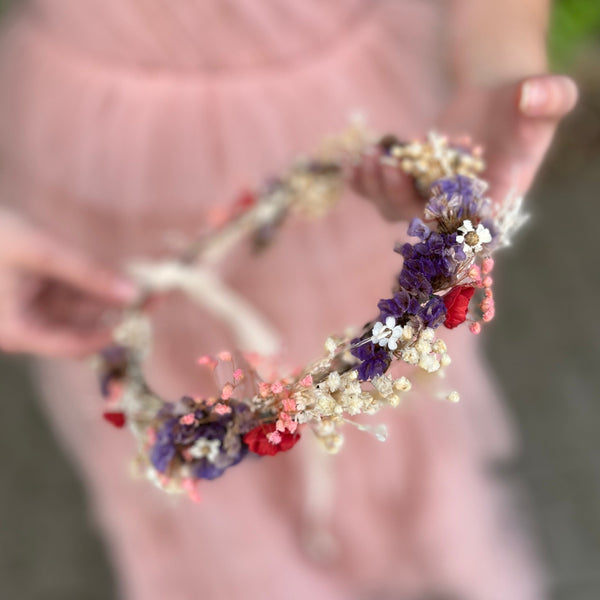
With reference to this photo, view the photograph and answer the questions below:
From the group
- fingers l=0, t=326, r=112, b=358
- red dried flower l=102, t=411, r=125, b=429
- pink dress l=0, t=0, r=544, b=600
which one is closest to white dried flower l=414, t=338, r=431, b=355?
red dried flower l=102, t=411, r=125, b=429

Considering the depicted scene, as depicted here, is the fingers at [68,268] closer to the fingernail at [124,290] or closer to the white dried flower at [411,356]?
the fingernail at [124,290]

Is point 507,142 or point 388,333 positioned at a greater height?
point 507,142

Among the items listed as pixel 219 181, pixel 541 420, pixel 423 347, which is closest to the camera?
pixel 423 347

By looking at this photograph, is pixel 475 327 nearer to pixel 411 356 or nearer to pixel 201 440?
pixel 411 356

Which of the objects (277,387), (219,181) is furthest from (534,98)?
(219,181)

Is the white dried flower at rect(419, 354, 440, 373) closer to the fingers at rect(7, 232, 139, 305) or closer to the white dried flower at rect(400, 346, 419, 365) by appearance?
the white dried flower at rect(400, 346, 419, 365)

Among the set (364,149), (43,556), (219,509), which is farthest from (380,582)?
(364,149)

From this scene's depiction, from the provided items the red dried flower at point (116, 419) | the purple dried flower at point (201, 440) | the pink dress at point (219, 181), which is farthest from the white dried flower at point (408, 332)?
the pink dress at point (219, 181)

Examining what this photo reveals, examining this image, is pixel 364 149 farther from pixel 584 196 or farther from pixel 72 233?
pixel 584 196
